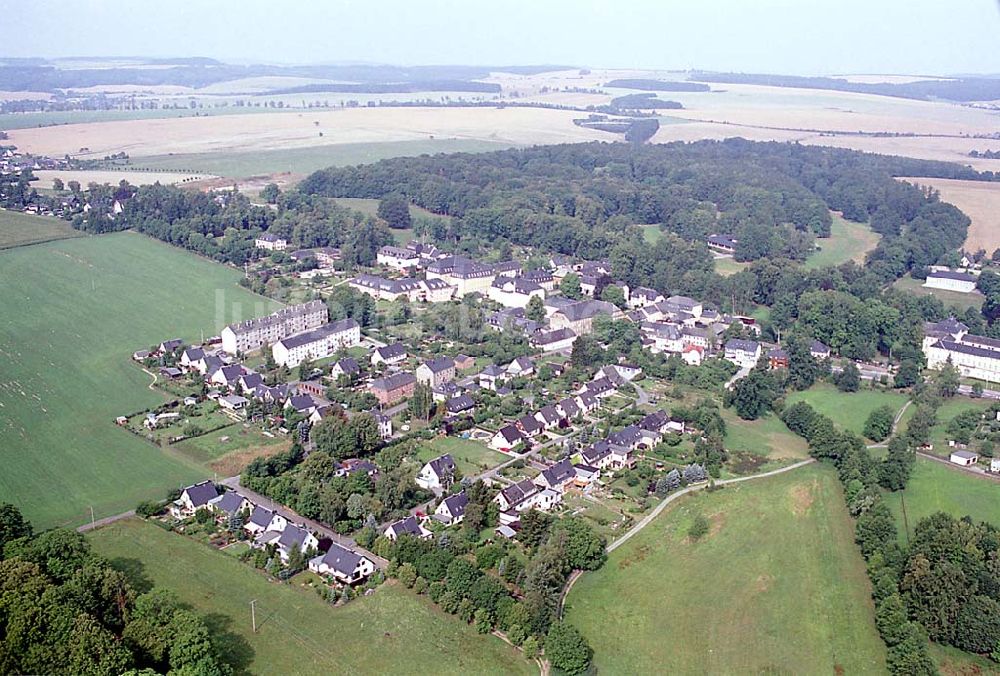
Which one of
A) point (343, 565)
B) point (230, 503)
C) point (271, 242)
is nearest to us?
point (343, 565)

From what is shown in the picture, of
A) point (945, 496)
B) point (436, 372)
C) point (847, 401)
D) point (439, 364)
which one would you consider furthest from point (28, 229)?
point (945, 496)

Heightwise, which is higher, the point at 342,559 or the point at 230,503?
the point at 342,559

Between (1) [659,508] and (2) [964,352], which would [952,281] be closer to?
(2) [964,352]

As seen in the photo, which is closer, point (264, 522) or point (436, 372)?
point (264, 522)

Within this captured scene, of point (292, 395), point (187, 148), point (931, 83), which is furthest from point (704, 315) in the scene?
point (931, 83)

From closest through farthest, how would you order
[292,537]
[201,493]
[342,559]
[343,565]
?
[343,565], [342,559], [292,537], [201,493]

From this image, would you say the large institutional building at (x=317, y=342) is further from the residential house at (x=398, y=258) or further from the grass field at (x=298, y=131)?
the grass field at (x=298, y=131)

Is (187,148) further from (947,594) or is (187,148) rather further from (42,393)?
(947,594)

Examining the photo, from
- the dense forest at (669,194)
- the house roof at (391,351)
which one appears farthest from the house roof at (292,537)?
the dense forest at (669,194)

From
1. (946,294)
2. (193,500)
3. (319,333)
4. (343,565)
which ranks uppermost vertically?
(343,565)
